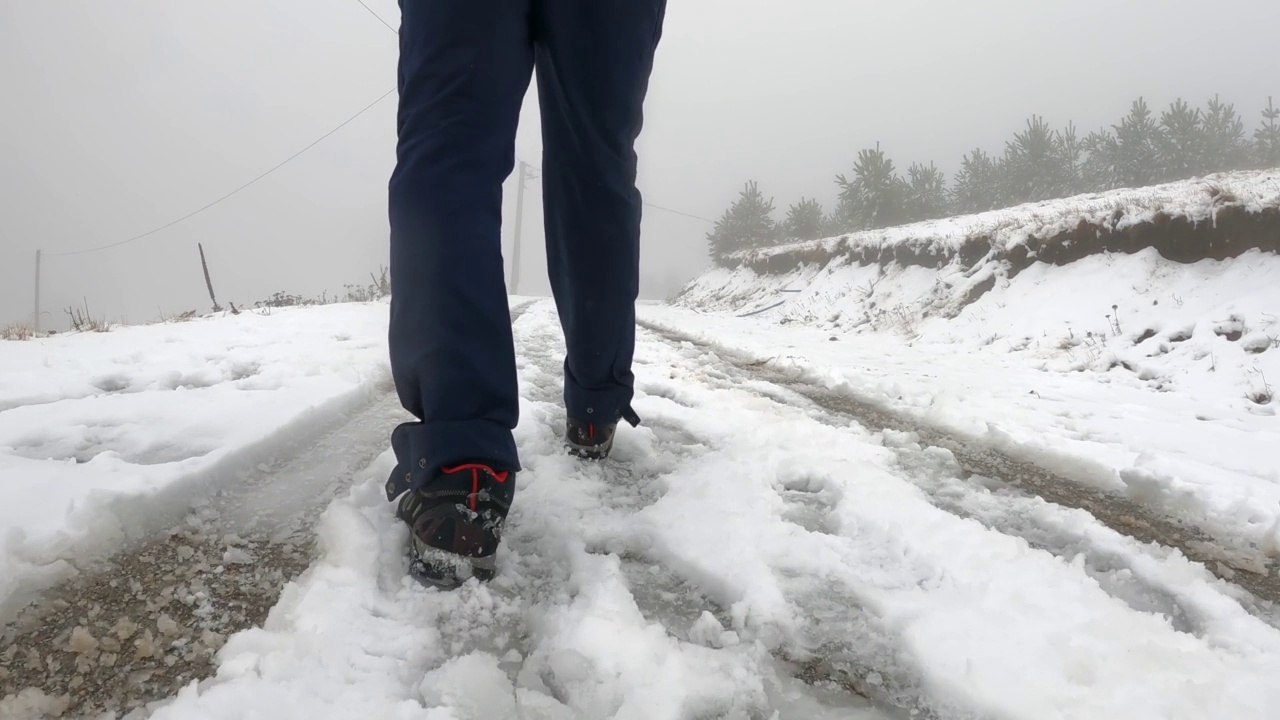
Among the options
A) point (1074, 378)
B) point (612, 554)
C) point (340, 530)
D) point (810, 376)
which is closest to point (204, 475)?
point (340, 530)

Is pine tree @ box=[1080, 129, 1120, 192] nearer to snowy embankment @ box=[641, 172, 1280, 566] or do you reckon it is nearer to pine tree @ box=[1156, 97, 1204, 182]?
pine tree @ box=[1156, 97, 1204, 182]

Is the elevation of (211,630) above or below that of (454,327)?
below

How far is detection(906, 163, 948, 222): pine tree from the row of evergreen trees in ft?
0.08

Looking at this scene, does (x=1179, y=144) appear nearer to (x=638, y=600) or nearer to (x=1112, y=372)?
Answer: (x=1112, y=372)

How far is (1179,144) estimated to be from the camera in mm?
13266

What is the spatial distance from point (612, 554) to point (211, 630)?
1.84ft

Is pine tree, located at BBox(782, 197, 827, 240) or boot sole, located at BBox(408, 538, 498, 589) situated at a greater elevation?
pine tree, located at BBox(782, 197, 827, 240)

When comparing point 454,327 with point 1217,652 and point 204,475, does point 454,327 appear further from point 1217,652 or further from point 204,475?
point 1217,652

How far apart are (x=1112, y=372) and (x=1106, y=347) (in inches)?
20.3

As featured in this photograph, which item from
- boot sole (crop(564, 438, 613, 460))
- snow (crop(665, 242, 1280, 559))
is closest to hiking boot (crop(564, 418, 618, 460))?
boot sole (crop(564, 438, 613, 460))

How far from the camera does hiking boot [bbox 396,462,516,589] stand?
92 centimetres

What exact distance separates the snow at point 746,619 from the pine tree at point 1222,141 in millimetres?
17764

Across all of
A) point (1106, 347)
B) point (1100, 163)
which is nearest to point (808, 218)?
point (1100, 163)

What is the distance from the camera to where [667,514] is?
47.0 inches
